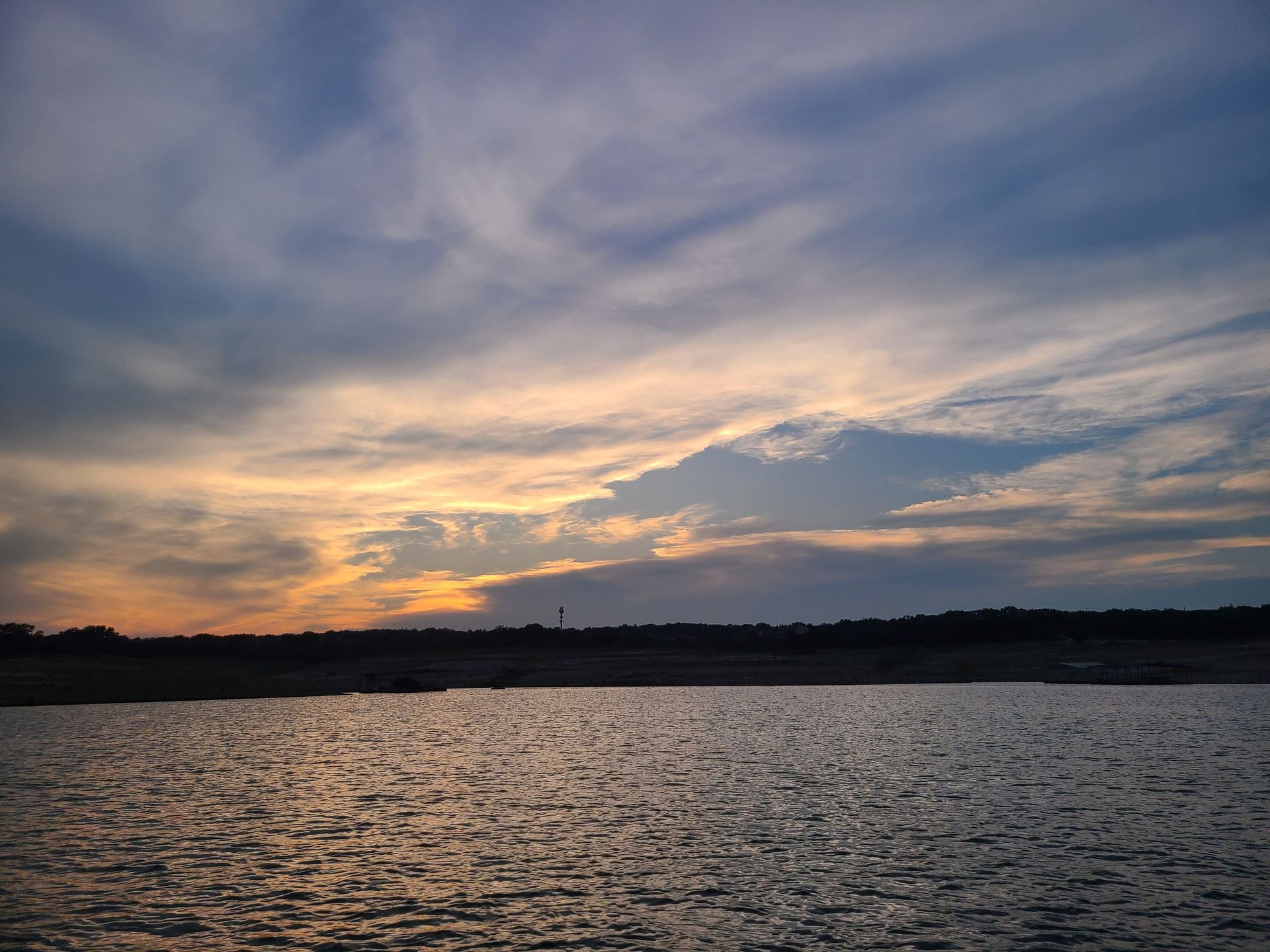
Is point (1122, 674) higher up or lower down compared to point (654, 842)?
lower down

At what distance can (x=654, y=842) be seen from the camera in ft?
131

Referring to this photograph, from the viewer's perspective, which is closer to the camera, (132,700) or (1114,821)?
(1114,821)

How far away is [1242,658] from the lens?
172 m

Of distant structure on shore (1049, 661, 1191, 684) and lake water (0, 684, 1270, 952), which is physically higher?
lake water (0, 684, 1270, 952)

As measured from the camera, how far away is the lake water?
27.7 meters

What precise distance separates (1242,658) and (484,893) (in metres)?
190

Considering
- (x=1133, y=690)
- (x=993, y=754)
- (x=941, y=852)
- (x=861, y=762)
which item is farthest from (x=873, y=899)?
(x=1133, y=690)

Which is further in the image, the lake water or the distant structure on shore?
the distant structure on shore

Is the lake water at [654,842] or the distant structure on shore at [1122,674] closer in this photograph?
the lake water at [654,842]

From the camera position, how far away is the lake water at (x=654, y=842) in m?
27.7

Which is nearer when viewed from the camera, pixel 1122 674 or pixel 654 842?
pixel 654 842

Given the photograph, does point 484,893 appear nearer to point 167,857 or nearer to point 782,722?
point 167,857

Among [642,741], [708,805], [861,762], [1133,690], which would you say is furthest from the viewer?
[1133,690]

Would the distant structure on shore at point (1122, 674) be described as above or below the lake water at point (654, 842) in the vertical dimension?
below
